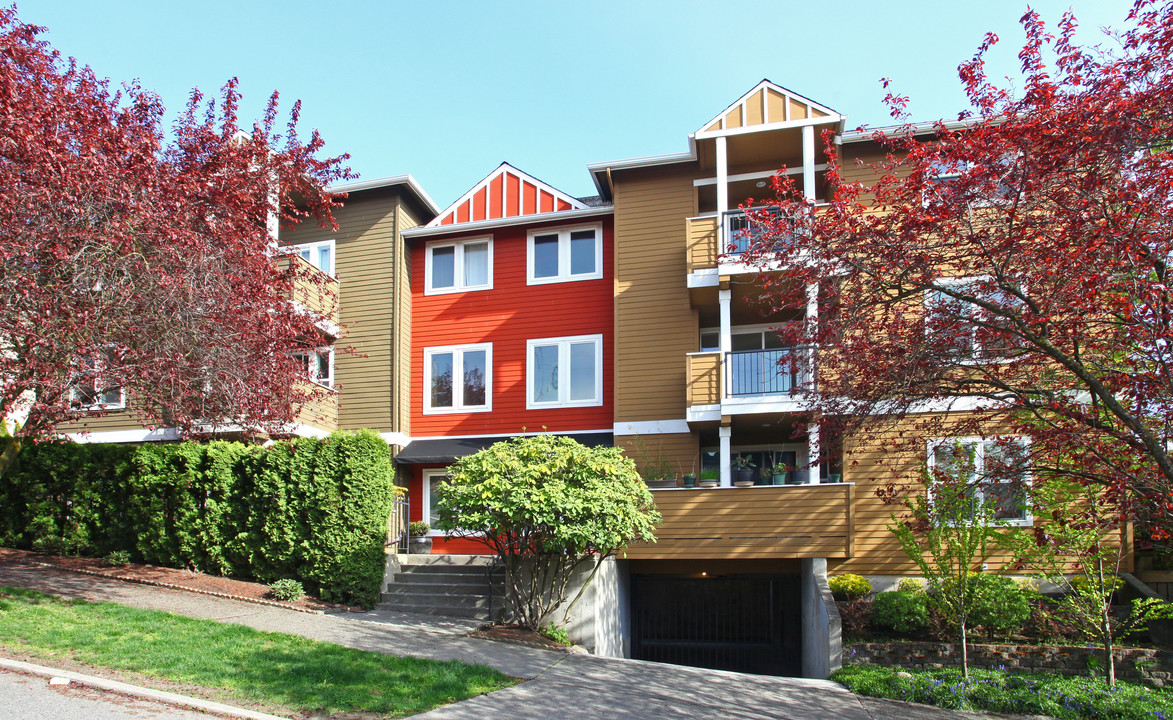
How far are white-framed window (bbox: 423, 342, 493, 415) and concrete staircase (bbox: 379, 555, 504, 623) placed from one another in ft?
13.7

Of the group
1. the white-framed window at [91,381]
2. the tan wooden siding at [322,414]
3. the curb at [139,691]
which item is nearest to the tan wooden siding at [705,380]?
the tan wooden siding at [322,414]

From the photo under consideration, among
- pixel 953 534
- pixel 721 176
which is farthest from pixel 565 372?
pixel 953 534

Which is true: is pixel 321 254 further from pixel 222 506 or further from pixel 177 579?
pixel 177 579

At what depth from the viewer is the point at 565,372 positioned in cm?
1905

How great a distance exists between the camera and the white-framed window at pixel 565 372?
18922mm

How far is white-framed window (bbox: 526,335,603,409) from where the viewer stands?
62.1ft

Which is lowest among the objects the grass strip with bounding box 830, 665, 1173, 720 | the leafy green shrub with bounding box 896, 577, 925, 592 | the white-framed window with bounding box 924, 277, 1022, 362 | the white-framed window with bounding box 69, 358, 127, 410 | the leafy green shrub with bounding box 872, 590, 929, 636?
the grass strip with bounding box 830, 665, 1173, 720

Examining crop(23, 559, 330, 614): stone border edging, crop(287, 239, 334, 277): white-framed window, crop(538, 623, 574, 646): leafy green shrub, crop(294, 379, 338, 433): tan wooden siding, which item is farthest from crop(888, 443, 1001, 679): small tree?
crop(287, 239, 334, 277): white-framed window

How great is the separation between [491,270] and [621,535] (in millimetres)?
9376

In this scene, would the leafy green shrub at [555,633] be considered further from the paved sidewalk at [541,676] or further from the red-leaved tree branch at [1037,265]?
the red-leaved tree branch at [1037,265]

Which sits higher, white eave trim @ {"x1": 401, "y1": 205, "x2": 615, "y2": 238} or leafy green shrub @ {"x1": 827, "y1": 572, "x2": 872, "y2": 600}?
white eave trim @ {"x1": 401, "y1": 205, "x2": 615, "y2": 238}

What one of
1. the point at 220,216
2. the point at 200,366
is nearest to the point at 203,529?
the point at 200,366

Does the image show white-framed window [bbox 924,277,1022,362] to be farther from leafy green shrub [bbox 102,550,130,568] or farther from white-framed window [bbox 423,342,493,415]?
leafy green shrub [bbox 102,550,130,568]

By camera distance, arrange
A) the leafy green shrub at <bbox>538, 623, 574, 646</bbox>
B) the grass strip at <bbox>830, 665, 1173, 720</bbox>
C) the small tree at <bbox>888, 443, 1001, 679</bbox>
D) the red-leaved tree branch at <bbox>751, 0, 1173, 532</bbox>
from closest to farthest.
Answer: the red-leaved tree branch at <bbox>751, 0, 1173, 532</bbox> → the grass strip at <bbox>830, 665, 1173, 720</bbox> → the small tree at <bbox>888, 443, 1001, 679</bbox> → the leafy green shrub at <bbox>538, 623, 574, 646</bbox>
